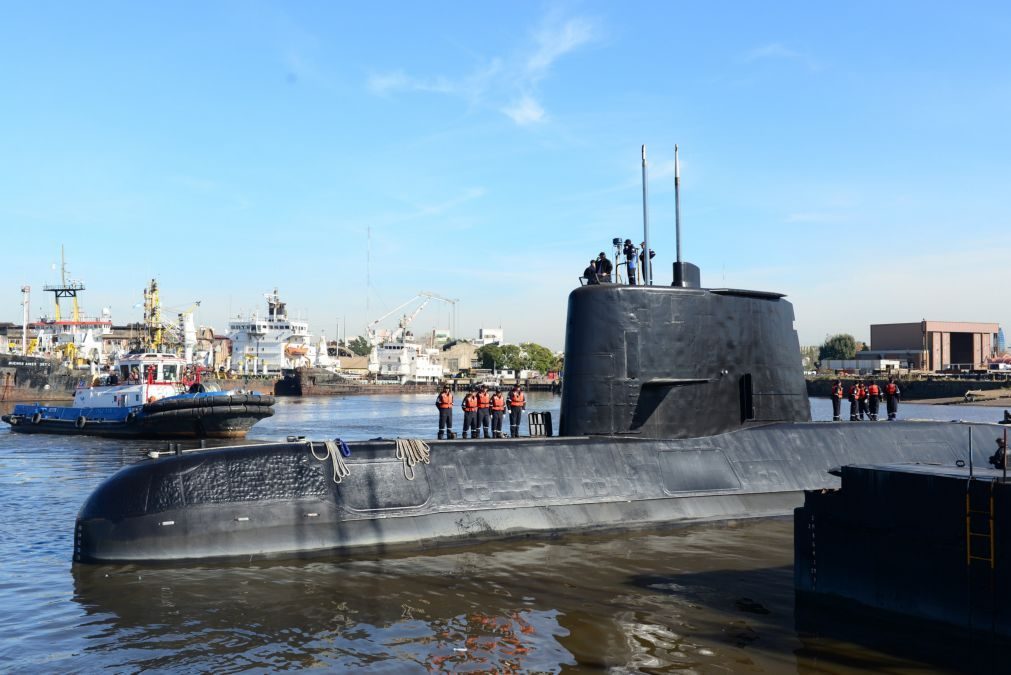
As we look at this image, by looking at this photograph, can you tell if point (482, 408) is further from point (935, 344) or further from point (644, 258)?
point (935, 344)

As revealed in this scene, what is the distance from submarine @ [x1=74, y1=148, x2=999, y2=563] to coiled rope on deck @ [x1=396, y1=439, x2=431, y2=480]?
28mm

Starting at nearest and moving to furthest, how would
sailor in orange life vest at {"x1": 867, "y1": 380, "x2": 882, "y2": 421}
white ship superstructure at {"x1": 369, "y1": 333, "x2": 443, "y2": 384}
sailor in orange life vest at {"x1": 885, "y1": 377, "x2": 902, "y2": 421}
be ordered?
sailor in orange life vest at {"x1": 867, "y1": 380, "x2": 882, "y2": 421} → sailor in orange life vest at {"x1": 885, "y1": 377, "x2": 902, "y2": 421} → white ship superstructure at {"x1": 369, "y1": 333, "x2": 443, "y2": 384}

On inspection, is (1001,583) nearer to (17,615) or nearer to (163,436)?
(17,615)

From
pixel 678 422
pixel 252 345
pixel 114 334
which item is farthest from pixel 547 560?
pixel 114 334

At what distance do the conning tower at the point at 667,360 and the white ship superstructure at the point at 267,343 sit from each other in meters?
81.7

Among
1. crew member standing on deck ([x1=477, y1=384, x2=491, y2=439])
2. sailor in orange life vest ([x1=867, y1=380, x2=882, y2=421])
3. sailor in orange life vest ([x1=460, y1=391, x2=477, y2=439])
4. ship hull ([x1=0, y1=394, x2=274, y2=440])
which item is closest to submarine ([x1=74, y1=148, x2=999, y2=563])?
crew member standing on deck ([x1=477, y1=384, x2=491, y2=439])

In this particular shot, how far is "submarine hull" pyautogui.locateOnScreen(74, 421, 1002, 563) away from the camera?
11.0 m

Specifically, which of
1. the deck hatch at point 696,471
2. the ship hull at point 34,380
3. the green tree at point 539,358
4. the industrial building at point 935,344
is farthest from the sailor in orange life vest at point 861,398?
the green tree at point 539,358

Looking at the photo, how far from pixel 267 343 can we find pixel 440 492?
281ft

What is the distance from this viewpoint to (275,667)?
7.71 meters

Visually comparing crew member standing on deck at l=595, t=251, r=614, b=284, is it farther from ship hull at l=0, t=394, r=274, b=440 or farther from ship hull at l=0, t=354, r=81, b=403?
ship hull at l=0, t=354, r=81, b=403

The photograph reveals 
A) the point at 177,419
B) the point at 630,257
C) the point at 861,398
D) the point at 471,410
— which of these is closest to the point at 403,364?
the point at 177,419

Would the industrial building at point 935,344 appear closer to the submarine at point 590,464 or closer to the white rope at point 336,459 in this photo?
the submarine at point 590,464

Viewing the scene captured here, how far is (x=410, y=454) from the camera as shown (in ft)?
40.7
